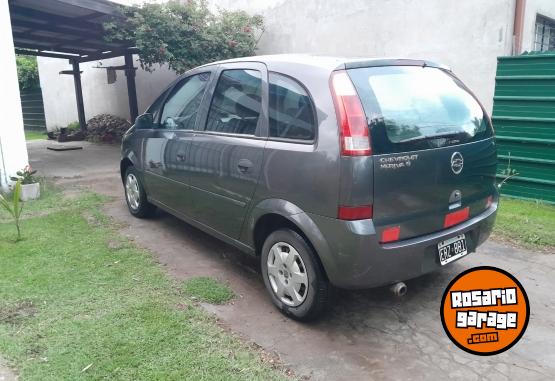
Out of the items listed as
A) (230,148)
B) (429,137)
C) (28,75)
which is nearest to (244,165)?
(230,148)

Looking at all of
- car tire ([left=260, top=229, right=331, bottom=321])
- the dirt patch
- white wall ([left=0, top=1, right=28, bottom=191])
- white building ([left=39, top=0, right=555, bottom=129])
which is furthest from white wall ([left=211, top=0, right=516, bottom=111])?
white wall ([left=0, top=1, right=28, bottom=191])

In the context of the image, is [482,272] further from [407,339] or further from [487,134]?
[487,134]

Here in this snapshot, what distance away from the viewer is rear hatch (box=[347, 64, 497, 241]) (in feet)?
8.54

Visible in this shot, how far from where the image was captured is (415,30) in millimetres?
7031

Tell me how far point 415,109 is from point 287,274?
4.54 ft

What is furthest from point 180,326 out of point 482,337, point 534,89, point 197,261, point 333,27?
point 333,27

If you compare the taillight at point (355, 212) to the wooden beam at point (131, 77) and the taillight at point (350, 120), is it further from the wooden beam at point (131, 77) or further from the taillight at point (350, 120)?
the wooden beam at point (131, 77)

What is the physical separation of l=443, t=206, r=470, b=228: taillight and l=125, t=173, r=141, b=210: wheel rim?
356 cm

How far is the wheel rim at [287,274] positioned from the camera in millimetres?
2951

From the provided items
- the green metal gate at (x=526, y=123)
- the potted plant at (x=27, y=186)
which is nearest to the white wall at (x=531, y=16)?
the green metal gate at (x=526, y=123)

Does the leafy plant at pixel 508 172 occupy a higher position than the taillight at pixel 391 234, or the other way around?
the taillight at pixel 391 234

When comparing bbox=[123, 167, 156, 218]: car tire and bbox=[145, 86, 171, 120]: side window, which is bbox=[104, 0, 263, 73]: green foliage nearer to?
bbox=[123, 167, 156, 218]: car tire

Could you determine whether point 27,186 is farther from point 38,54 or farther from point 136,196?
point 38,54

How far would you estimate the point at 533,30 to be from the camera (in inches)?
254
